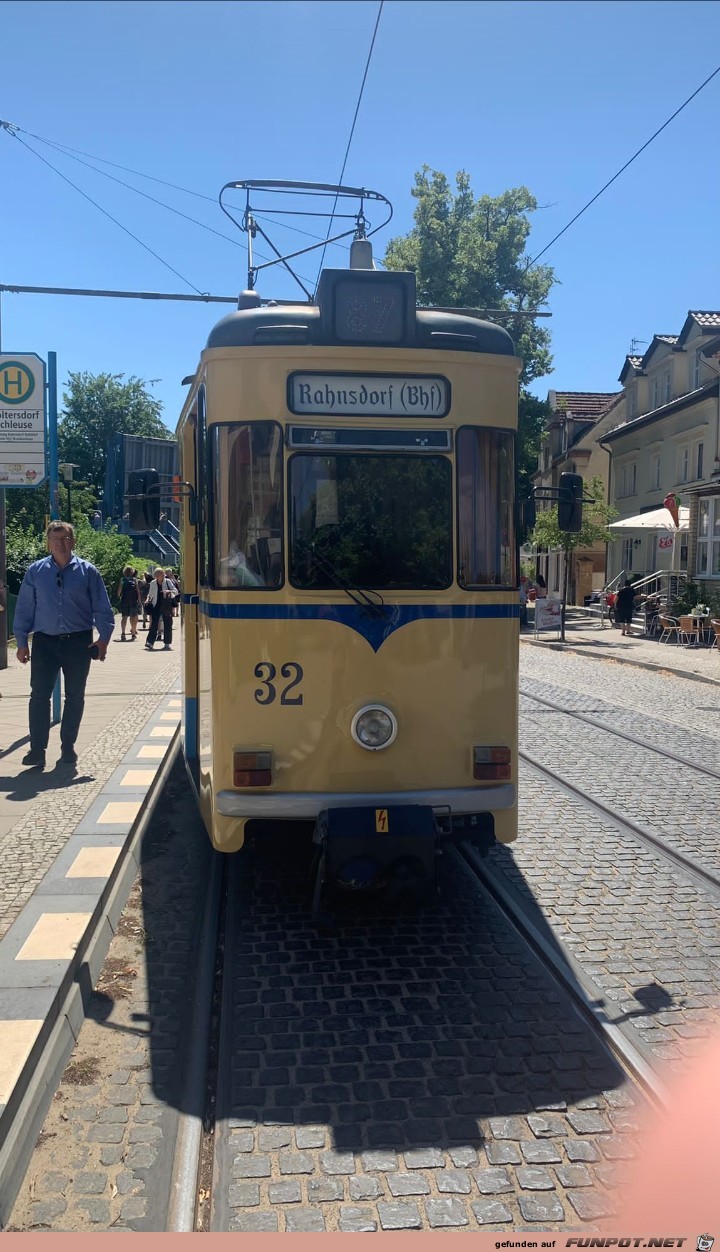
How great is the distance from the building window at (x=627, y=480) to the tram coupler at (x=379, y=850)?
33.7 m

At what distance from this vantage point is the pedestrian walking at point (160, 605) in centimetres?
1991

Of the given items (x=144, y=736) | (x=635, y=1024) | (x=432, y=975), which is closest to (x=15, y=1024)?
(x=432, y=975)

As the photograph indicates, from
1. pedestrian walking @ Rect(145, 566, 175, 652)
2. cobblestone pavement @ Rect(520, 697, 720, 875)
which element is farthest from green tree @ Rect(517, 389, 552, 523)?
cobblestone pavement @ Rect(520, 697, 720, 875)

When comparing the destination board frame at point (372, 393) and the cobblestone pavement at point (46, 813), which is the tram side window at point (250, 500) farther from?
the cobblestone pavement at point (46, 813)

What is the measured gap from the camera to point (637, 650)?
22031mm

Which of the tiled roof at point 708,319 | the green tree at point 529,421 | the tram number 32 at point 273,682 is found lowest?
the tram number 32 at point 273,682

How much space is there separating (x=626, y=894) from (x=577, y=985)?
4.39ft

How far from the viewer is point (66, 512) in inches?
1286

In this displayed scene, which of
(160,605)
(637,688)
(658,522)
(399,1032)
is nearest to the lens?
(399,1032)

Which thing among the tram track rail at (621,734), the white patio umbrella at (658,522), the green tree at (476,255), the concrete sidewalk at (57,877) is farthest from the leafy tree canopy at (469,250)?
the concrete sidewalk at (57,877)

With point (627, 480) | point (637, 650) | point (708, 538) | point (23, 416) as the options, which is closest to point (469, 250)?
point (627, 480)

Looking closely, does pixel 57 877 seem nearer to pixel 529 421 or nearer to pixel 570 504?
pixel 570 504

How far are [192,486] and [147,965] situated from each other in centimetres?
266

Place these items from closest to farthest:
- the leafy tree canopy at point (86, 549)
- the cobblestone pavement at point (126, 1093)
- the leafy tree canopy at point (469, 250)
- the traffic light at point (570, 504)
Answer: the cobblestone pavement at point (126, 1093)
the traffic light at point (570, 504)
the leafy tree canopy at point (86, 549)
the leafy tree canopy at point (469, 250)
